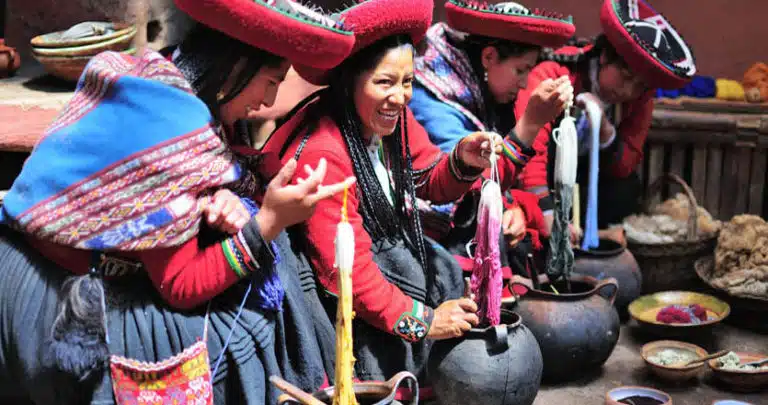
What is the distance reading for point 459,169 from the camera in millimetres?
3619

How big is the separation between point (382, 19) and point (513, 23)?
1130mm

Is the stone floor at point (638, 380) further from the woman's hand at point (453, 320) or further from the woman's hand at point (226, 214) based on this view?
the woman's hand at point (226, 214)

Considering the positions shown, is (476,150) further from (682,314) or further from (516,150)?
(682,314)

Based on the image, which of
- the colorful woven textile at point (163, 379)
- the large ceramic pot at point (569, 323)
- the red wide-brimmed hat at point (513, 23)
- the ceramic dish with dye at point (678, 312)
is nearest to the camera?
the colorful woven textile at point (163, 379)

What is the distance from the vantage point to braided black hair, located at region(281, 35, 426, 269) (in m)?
3.24

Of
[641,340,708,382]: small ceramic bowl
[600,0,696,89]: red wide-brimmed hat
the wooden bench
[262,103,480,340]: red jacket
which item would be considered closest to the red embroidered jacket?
[262,103,480,340]: red jacket

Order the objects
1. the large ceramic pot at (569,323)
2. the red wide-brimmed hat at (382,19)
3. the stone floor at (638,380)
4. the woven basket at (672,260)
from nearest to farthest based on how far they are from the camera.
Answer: the red wide-brimmed hat at (382,19) < the large ceramic pot at (569,323) < the stone floor at (638,380) < the woven basket at (672,260)

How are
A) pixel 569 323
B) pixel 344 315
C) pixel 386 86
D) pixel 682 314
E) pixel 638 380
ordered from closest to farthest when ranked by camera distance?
1. pixel 344 315
2. pixel 386 86
3. pixel 569 323
4. pixel 638 380
5. pixel 682 314

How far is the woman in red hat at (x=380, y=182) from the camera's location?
3.13 metres

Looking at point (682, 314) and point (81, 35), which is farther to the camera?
point (682, 314)

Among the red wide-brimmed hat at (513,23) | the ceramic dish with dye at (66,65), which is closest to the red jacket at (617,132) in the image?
the red wide-brimmed hat at (513,23)

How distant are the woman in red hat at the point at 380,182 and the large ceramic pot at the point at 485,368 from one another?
0.07m

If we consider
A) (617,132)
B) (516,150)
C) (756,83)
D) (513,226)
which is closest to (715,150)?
(756,83)

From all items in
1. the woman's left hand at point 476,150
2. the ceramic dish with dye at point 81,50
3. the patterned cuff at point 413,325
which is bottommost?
the patterned cuff at point 413,325
